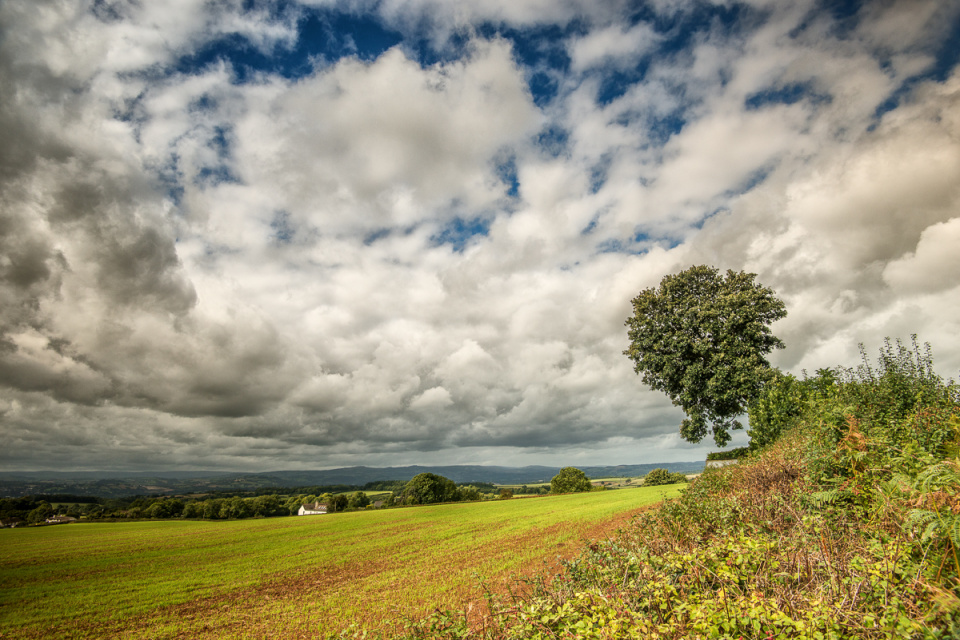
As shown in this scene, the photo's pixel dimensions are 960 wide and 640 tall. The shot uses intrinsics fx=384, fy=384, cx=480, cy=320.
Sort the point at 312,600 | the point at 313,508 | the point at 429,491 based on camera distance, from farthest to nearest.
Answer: the point at 313,508
the point at 429,491
the point at 312,600

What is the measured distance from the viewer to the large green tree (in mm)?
25953

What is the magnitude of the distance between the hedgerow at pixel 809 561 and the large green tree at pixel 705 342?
16608 millimetres

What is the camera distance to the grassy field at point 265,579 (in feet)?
43.2

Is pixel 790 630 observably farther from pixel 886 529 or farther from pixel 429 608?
pixel 429 608

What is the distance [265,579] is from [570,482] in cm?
7185

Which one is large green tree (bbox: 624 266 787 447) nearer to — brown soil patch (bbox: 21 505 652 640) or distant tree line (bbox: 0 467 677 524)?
brown soil patch (bbox: 21 505 652 640)

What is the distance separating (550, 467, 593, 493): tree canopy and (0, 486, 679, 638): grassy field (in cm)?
5459

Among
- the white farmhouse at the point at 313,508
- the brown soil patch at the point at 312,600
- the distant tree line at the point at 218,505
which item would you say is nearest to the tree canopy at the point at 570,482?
the distant tree line at the point at 218,505

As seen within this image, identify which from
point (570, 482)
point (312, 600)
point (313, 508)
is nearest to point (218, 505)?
point (313, 508)

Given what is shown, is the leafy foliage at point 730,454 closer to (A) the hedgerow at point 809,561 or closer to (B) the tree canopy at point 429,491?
(A) the hedgerow at point 809,561

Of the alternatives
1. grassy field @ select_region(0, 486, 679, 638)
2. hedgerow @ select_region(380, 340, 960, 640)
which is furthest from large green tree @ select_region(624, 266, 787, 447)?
hedgerow @ select_region(380, 340, 960, 640)

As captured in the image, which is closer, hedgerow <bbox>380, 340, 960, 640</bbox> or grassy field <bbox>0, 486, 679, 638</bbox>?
hedgerow <bbox>380, 340, 960, 640</bbox>

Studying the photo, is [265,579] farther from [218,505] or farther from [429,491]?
[429,491]

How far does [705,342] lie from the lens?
27.1m
